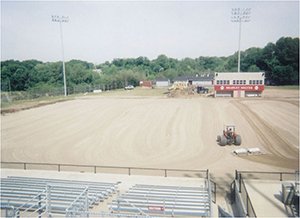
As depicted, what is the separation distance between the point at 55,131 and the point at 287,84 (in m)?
82.8

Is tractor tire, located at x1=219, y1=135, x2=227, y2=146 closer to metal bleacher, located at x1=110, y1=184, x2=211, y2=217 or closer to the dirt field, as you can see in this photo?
the dirt field

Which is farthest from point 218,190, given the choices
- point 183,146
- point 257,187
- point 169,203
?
point 183,146

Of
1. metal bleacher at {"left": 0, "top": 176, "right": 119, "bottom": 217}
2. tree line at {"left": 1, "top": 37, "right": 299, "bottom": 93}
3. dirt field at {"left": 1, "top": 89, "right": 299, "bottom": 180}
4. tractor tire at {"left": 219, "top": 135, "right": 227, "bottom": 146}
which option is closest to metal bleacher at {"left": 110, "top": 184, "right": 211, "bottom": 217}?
metal bleacher at {"left": 0, "top": 176, "right": 119, "bottom": 217}

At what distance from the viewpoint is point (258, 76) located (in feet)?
200

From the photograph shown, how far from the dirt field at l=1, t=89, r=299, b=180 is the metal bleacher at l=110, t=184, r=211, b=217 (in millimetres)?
4937

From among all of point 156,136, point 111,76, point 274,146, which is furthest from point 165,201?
point 111,76

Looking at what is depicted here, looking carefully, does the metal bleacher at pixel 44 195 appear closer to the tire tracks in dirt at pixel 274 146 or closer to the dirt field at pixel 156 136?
the dirt field at pixel 156 136

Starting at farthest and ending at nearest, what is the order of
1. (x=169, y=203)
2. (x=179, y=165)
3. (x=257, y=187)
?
(x=179, y=165), (x=257, y=187), (x=169, y=203)

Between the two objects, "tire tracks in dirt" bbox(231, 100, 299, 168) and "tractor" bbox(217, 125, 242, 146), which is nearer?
"tire tracks in dirt" bbox(231, 100, 299, 168)

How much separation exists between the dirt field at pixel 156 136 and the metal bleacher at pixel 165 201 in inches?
194

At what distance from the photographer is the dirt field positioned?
949 inches

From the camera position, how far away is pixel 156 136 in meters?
31.4

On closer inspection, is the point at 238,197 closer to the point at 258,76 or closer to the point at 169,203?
the point at 169,203

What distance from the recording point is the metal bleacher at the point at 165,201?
1461 centimetres
